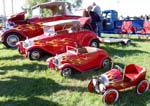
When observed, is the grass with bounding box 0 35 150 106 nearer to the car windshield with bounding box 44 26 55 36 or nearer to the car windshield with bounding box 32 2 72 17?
the car windshield with bounding box 44 26 55 36

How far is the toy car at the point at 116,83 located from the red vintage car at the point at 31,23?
621 cm

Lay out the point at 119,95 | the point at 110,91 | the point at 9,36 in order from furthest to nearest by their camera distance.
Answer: the point at 9,36 < the point at 119,95 < the point at 110,91

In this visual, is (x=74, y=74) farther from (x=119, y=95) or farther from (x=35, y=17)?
(x=35, y=17)

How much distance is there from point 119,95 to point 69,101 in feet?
3.75

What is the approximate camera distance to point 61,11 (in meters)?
14.3

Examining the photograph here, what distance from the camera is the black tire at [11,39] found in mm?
12898

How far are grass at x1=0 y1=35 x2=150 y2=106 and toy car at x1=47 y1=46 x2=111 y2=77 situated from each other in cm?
17

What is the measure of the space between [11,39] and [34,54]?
2.86 m

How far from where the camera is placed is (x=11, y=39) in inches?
511

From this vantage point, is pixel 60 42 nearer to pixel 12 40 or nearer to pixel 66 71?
pixel 66 71

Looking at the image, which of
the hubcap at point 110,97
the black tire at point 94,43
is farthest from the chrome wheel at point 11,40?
the hubcap at point 110,97

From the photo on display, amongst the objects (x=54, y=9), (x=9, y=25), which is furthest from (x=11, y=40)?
(x=54, y=9)

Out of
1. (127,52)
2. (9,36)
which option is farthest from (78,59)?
(9,36)

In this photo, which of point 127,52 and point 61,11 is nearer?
point 127,52
